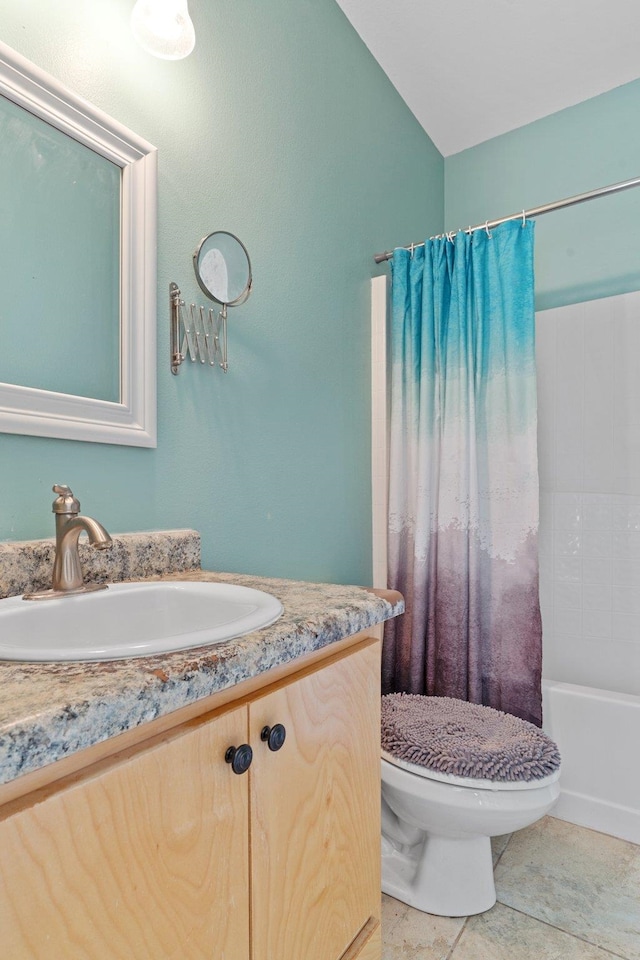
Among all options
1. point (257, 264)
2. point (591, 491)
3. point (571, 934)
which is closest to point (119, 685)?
point (257, 264)

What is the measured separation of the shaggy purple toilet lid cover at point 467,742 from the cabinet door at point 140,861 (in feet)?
2.25

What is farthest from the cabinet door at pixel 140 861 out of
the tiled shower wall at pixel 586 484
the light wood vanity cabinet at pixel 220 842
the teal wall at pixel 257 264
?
the tiled shower wall at pixel 586 484

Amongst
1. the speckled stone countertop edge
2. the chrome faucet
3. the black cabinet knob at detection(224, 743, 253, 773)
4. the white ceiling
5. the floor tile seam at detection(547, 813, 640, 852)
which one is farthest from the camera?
Answer: the white ceiling

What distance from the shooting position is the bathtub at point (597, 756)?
164cm

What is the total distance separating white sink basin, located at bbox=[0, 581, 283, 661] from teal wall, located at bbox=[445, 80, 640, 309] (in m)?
1.96

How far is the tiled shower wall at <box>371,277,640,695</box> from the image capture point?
197 centimetres

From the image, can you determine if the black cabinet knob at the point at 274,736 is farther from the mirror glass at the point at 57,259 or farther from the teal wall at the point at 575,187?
the teal wall at the point at 575,187

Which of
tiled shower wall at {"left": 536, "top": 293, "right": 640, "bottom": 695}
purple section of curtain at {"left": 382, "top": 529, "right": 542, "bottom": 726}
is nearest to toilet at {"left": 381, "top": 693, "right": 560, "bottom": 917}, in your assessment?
purple section of curtain at {"left": 382, "top": 529, "right": 542, "bottom": 726}

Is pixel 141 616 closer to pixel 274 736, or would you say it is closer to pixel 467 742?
pixel 274 736

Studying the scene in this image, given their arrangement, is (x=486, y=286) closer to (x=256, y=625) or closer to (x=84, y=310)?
(x=84, y=310)

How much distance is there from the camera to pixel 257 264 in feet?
4.63

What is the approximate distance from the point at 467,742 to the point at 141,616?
0.82 m

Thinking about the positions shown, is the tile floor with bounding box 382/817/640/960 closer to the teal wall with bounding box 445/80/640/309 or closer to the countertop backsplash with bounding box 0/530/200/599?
→ the countertop backsplash with bounding box 0/530/200/599

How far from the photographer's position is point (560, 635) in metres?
2.10
